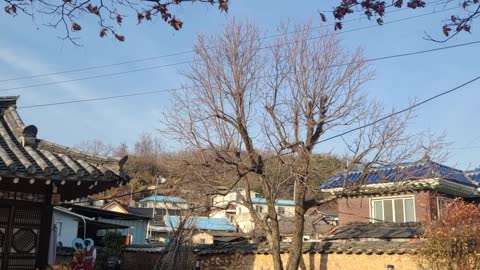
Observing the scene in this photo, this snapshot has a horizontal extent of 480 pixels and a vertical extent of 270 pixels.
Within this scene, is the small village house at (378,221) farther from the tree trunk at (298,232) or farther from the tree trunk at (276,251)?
the tree trunk at (276,251)

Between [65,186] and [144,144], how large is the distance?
59.0m

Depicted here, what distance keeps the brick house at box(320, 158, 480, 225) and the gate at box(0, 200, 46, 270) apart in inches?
383

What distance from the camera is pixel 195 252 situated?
660 inches

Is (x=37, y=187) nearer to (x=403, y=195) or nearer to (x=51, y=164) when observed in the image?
(x=51, y=164)

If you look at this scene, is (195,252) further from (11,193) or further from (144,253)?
(11,193)

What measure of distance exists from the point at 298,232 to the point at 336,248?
46.9 inches

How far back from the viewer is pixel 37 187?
374 inches

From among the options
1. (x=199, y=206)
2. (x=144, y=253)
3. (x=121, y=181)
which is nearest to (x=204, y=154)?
(x=199, y=206)

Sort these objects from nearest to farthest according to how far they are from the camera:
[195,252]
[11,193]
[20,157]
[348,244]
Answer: [20,157] < [11,193] < [348,244] < [195,252]

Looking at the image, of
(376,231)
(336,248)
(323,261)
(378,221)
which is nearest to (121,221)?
(378,221)

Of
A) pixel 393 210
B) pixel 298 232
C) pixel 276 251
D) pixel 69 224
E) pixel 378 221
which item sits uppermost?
pixel 393 210

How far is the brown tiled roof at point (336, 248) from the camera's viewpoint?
12516 mm

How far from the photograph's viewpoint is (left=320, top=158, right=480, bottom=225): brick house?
17253 mm

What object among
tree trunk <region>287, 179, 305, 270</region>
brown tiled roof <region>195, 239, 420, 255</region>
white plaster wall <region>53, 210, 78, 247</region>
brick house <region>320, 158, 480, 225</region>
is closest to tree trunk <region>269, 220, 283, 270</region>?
tree trunk <region>287, 179, 305, 270</region>
